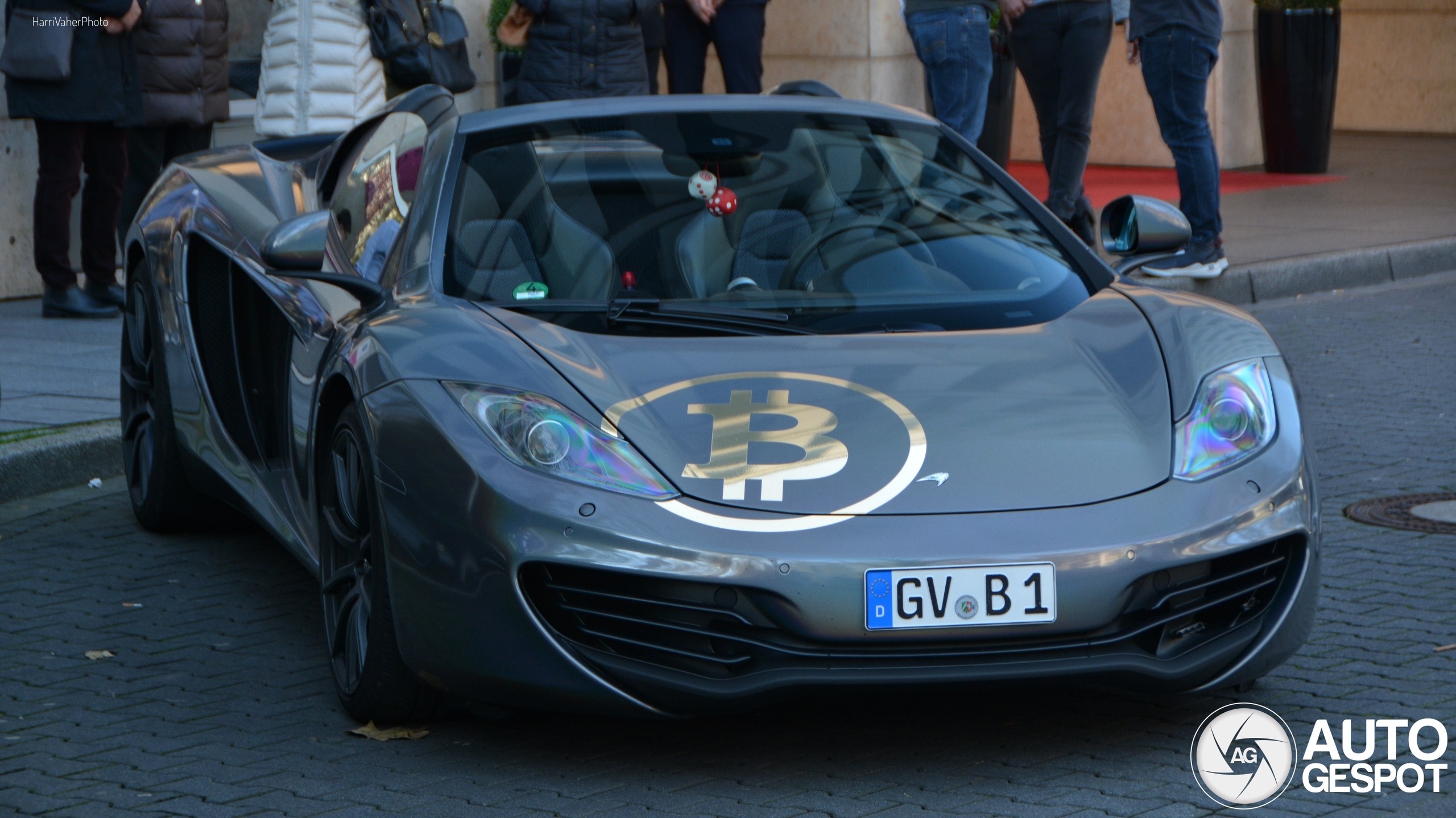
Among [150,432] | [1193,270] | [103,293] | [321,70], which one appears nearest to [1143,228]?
[150,432]

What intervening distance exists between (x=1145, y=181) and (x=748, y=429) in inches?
448

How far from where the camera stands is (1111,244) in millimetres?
4582

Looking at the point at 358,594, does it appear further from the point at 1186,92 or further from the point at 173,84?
the point at 1186,92

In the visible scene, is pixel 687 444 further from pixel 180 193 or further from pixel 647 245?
pixel 180 193

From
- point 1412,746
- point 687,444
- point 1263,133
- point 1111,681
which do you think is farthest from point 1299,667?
point 1263,133

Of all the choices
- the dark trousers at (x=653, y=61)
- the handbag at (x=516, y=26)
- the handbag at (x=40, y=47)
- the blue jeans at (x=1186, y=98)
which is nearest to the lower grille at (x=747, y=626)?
the handbag at (x=40, y=47)

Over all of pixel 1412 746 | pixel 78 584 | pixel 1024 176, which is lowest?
pixel 1024 176

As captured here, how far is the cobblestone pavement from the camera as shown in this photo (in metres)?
3.34

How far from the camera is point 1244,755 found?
11.4 feet

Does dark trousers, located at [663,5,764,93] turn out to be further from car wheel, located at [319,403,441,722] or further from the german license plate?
the german license plate

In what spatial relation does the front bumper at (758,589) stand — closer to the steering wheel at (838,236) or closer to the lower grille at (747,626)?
the lower grille at (747,626)

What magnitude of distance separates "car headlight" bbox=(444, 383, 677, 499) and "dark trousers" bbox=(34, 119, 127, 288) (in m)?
5.64

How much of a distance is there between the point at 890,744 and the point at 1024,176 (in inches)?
463

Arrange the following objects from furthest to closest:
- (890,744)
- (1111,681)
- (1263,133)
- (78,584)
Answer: (1263,133) → (78,584) → (890,744) → (1111,681)
